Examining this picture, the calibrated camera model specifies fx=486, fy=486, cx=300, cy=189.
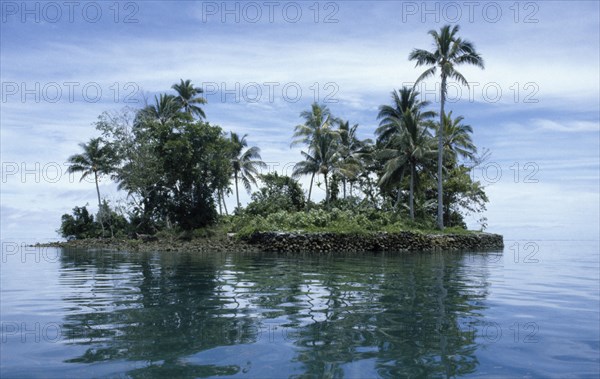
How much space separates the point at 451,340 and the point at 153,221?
37383mm

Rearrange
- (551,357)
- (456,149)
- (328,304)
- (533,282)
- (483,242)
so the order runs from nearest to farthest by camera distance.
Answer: (551,357)
(328,304)
(533,282)
(483,242)
(456,149)

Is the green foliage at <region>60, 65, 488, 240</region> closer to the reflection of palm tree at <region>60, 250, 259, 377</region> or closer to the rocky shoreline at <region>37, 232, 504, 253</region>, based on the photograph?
the rocky shoreline at <region>37, 232, 504, 253</region>

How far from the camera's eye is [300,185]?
46719 mm

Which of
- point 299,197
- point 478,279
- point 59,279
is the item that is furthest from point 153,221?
point 478,279

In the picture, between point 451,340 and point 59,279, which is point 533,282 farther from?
point 59,279

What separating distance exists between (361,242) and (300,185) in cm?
1463

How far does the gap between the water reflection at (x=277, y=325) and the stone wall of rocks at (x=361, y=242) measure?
16936 millimetres

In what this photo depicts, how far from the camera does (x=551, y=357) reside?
6.25 meters

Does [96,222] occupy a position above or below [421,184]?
below

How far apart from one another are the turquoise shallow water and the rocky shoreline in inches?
673

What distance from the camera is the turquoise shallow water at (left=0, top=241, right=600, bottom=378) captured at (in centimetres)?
561

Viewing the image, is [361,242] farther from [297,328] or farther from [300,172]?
[297,328]

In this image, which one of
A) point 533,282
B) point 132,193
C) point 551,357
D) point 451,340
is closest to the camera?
point 551,357

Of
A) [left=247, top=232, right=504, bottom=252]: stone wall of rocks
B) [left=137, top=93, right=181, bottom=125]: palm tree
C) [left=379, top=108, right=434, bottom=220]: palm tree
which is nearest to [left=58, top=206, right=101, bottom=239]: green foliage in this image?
[left=137, top=93, right=181, bottom=125]: palm tree
